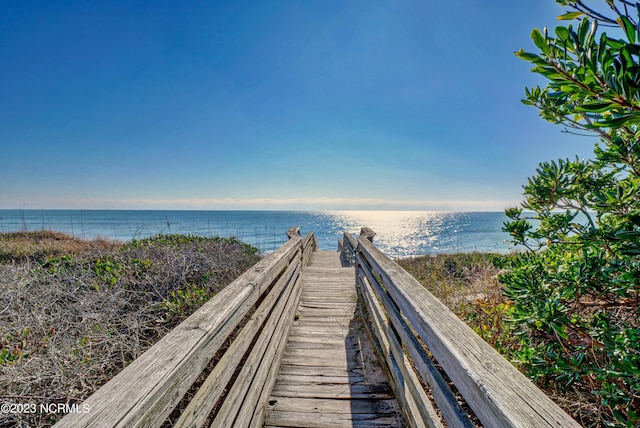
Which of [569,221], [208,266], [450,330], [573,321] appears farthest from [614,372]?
[208,266]

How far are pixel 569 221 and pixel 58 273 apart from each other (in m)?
6.32

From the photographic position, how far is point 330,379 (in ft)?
8.63

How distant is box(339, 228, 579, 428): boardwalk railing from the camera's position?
2.60ft

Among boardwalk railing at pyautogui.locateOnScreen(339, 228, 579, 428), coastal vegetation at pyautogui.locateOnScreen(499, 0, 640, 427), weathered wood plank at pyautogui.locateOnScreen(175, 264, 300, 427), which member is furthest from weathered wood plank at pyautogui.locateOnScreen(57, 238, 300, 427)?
coastal vegetation at pyautogui.locateOnScreen(499, 0, 640, 427)

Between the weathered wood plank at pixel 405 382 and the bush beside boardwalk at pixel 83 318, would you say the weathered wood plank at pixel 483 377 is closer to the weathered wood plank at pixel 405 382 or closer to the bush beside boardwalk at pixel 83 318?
the weathered wood plank at pixel 405 382

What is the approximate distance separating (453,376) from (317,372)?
198 cm

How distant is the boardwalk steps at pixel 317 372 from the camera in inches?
32.8

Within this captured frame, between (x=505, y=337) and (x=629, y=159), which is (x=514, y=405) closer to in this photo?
(x=629, y=159)

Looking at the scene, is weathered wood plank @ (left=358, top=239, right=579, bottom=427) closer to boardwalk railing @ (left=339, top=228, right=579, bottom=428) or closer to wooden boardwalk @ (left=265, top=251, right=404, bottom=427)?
boardwalk railing @ (left=339, top=228, right=579, bottom=428)

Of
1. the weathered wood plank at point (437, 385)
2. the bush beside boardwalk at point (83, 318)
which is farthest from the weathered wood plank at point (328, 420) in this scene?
the bush beside boardwalk at point (83, 318)

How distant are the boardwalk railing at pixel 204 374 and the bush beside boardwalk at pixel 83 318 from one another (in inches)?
38.6

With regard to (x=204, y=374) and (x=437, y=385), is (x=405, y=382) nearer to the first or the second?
(x=437, y=385)

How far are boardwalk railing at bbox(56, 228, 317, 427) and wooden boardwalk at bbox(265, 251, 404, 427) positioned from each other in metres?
0.22

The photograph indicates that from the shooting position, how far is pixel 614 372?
1278mm
